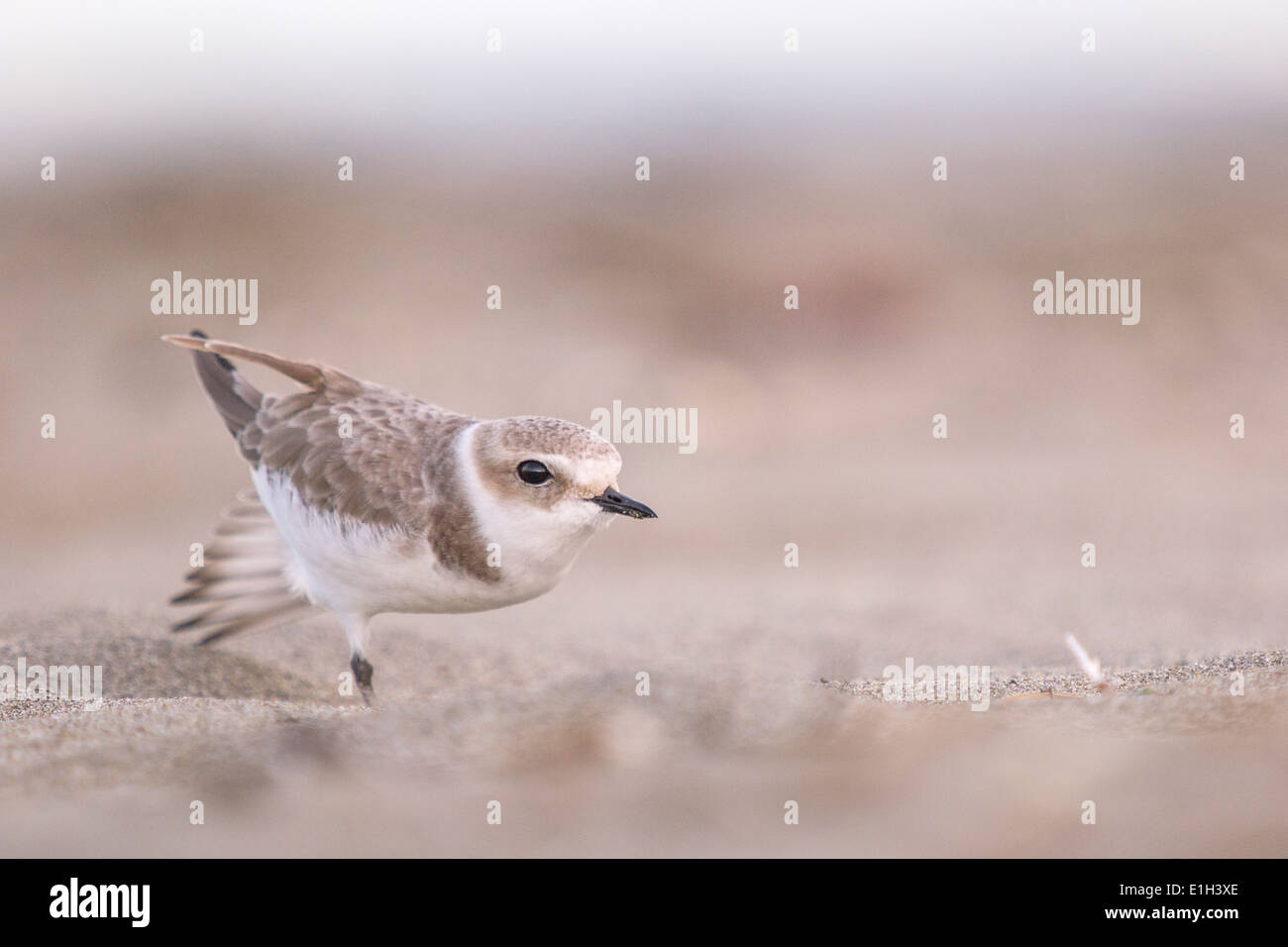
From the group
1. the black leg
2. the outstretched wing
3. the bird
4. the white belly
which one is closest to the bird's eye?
the bird

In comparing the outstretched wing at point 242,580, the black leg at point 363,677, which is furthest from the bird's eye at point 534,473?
the outstretched wing at point 242,580

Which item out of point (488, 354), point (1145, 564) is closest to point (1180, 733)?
point (1145, 564)

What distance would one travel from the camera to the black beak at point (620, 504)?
12.8ft

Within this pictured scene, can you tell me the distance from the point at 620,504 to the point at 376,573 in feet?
3.26

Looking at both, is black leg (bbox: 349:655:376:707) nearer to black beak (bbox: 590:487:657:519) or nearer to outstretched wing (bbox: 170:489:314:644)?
outstretched wing (bbox: 170:489:314:644)

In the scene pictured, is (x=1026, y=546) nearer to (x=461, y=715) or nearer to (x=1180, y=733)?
(x=1180, y=733)

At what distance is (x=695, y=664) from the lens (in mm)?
5766

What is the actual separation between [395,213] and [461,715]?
1146 cm

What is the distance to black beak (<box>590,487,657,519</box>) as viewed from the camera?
154 inches

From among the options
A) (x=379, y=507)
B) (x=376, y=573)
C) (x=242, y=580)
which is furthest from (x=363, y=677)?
(x=242, y=580)

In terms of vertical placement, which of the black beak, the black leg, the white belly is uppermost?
the black beak

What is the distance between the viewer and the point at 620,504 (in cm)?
392

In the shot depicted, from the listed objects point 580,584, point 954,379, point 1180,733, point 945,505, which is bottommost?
point 1180,733

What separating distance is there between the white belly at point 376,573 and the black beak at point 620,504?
0.37 meters
